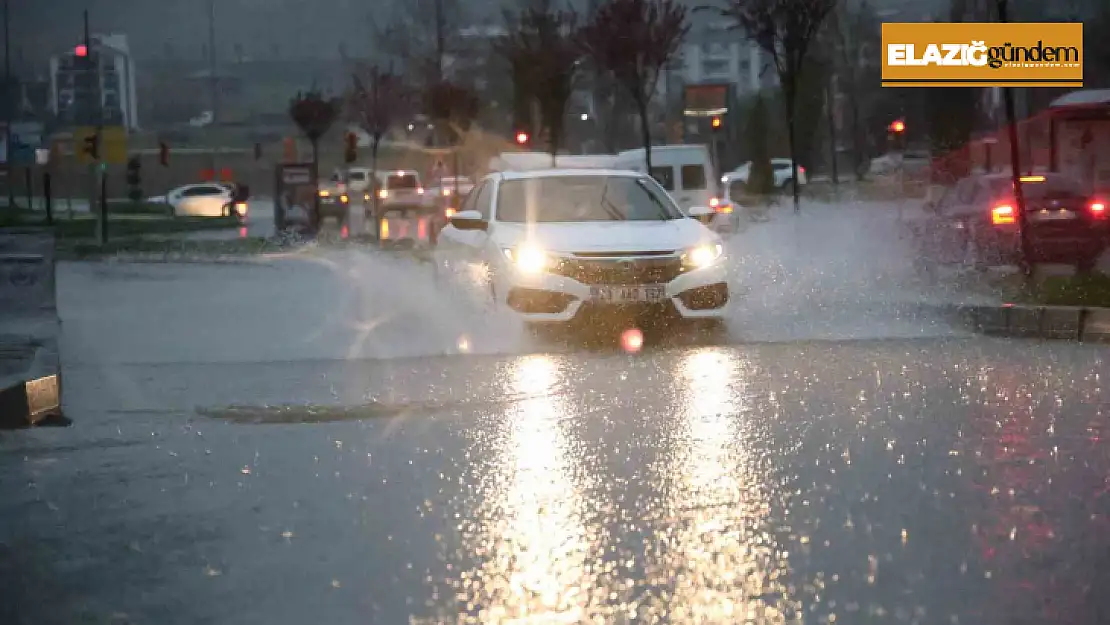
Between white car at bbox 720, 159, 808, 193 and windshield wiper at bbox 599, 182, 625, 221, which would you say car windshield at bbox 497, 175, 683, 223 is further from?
white car at bbox 720, 159, 808, 193

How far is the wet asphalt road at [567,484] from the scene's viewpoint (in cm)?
502

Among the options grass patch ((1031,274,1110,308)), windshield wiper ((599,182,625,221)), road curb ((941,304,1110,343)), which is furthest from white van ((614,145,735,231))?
road curb ((941,304,1110,343))

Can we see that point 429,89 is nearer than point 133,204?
Yes

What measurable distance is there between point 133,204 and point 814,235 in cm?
4262

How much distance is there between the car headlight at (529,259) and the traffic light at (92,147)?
2021 centimetres

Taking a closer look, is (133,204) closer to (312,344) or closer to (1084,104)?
(1084,104)

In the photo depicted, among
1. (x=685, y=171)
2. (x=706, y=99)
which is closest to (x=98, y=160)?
(x=685, y=171)

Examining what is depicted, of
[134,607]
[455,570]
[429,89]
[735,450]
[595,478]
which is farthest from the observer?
[429,89]

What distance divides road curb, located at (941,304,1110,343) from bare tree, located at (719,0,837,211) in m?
21.2

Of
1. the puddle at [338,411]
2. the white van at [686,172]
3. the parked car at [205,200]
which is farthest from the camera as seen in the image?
the parked car at [205,200]

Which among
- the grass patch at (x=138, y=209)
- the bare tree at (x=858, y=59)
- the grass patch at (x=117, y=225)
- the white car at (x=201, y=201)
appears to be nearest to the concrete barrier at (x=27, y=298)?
the grass patch at (x=117, y=225)

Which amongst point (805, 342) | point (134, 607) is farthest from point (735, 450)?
point (805, 342)

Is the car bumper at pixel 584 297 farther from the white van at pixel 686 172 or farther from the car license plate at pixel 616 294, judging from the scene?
the white van at pixel 686 172

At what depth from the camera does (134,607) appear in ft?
16.3
